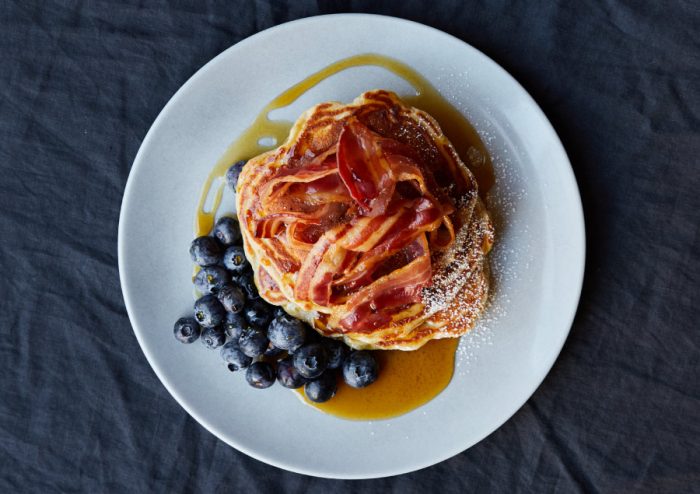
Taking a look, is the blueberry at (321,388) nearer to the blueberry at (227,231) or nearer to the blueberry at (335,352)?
the blueberry at (335,352)

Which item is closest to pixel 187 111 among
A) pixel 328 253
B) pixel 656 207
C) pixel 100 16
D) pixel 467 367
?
pixel 100 16

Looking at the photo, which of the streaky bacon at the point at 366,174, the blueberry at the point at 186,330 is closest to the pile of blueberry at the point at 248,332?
the blueberry at the point at 186,330

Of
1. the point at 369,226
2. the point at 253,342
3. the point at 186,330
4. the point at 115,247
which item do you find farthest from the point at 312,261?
the point at 115,247

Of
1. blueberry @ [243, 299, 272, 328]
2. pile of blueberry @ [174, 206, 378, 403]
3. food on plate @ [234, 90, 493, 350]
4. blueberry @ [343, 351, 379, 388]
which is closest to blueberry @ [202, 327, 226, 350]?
pile of blueberry @ [174, 206, 378, 403]

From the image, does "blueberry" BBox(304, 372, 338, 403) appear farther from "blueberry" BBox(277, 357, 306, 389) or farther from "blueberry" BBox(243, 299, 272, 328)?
"blueberry" BBox(243, 299, 272, 328)

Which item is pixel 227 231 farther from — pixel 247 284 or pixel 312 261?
pixel 312 261

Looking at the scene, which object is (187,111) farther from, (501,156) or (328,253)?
(501,156)
